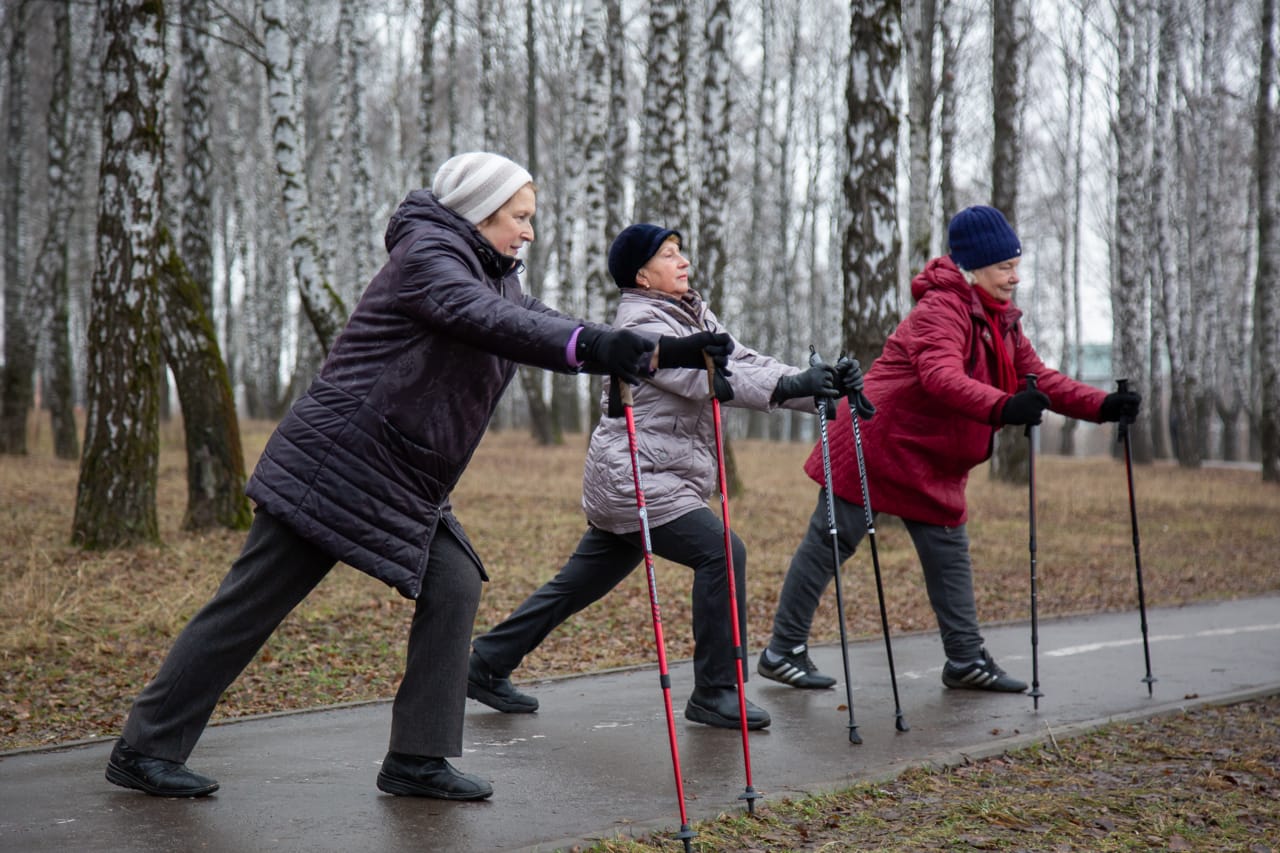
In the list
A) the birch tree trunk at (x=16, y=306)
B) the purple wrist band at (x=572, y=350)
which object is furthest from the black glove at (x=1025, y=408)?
the birch tree trunk at (x=16, y=306)

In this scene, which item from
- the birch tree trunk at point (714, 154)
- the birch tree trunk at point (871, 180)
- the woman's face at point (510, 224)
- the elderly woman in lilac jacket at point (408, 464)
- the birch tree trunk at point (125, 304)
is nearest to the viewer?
the elderly woman in lilac jacket at point (408, 464)

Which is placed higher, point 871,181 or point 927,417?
point 871,181

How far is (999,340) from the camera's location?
6.64m

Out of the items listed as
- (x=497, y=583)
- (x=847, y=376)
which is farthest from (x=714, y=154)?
(x=847, y=376)

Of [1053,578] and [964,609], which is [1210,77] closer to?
[1053,578]

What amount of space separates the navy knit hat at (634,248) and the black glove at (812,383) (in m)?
0.91

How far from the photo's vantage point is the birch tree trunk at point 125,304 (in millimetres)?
10117

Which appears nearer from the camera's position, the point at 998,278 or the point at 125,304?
the point at 998,278

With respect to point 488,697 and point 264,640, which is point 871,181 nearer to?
point 488,697

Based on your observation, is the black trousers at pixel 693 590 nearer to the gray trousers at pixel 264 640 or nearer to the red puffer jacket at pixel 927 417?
the red puffer jacket at pixel 927 417

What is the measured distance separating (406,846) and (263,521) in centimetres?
121

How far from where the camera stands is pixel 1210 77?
3328 centimetres

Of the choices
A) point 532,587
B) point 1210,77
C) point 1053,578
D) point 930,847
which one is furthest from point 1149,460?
point 930,847

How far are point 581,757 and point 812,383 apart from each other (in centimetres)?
179
